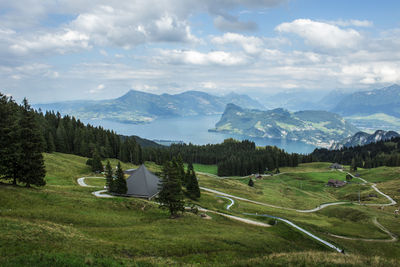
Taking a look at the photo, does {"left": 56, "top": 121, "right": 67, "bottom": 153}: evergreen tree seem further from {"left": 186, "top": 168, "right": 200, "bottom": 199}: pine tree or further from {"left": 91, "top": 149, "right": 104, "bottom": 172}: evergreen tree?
{"left": 186, "top": 168, "right": 200, "bottom": 199}: pine tree

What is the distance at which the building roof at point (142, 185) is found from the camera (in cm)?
5440

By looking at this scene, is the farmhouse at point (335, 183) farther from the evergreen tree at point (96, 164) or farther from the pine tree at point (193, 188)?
the evergreen tree at point (96, 164)

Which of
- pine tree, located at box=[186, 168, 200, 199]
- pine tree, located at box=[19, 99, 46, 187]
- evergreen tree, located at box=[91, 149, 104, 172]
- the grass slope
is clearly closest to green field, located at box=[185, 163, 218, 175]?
Answer: evergreen tree, located at box=[91, 149, 104, 172]

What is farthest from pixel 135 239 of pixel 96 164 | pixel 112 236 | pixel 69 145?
pixel 69 145

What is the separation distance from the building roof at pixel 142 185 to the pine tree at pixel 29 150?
66.0 feet

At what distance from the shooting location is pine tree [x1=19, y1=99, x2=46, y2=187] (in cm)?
3722

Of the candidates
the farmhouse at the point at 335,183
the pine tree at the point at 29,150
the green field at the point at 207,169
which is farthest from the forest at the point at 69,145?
the farmhouse at the point at 335,183

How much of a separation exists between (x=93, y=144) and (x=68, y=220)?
94.6 meters

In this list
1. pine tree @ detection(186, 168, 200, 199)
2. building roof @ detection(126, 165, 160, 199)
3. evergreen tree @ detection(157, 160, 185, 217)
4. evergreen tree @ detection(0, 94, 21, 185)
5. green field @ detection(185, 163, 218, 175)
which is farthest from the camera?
green field @ detection(185, 163, 218, 175)

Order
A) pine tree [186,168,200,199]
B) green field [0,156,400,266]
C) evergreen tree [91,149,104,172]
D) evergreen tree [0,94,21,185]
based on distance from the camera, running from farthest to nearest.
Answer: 1. evergreen tree [91,149,104,172]
2. pine tree [186,168,200,199]
3. evergreen tree [0,94,21,185]
4. green field [0,156,400,266]

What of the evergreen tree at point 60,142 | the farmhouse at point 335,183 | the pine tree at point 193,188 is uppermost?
the evergreen tree at point 60,142

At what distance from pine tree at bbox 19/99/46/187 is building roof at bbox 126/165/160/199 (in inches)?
792

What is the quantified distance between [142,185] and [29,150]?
78.7ft

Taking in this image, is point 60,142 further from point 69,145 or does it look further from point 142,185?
point 142,185
